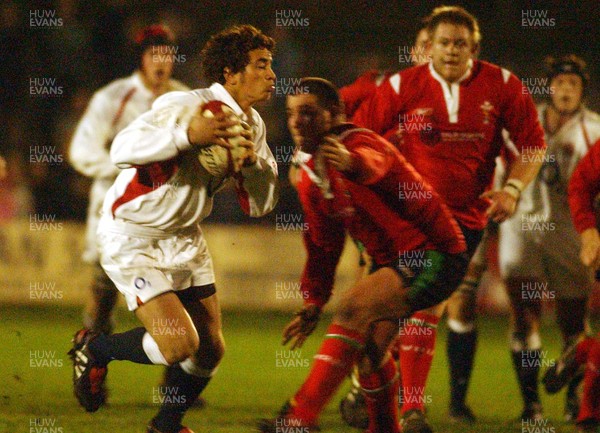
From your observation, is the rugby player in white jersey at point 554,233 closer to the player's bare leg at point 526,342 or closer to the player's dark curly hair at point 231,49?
the player's bare leg at point 526,342

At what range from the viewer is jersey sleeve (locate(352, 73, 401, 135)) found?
5812 millimetres

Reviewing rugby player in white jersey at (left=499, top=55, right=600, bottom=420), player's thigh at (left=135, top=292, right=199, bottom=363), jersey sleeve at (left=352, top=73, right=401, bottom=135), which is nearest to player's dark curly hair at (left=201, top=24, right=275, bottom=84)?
jersey sleeve at (left=352, top=73, right=401, bottom=135)

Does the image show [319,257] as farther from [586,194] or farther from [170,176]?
[586,194]

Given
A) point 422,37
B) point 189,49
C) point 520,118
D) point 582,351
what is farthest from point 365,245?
point 189,49

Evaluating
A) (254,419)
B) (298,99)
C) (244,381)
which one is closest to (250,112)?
(298,99)

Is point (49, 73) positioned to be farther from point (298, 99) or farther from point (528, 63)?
point (298, 99)

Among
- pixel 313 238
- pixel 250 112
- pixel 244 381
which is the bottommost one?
pixel 244 381

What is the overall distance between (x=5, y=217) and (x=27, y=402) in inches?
230

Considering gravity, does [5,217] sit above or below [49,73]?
below

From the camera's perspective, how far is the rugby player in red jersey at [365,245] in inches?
173

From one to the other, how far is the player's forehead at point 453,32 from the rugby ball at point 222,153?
163 cm

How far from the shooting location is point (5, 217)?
11.7 metres

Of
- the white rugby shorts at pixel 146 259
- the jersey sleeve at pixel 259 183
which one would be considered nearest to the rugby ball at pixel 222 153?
the jersey sleeve at pixel 259 183

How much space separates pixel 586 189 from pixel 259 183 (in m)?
1.93
